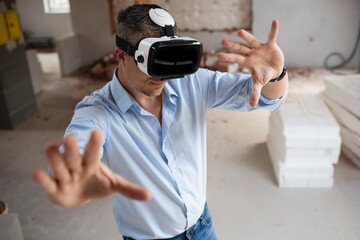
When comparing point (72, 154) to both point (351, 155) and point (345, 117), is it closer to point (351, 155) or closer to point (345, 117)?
point (345, 117)

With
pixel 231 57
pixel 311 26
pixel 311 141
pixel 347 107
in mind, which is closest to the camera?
pixel 231 57

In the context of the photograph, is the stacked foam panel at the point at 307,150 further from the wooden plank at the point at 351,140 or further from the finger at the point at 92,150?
the finger at the point at 92,150

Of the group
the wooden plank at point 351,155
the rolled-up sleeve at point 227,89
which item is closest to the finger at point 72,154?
the rolled-up sleeve at point 227,89

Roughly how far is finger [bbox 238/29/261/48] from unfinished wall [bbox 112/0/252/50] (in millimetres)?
5403

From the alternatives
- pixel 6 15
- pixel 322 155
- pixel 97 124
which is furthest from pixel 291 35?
pixel 97 124

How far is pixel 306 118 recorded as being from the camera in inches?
117

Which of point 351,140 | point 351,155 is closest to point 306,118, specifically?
point 351,140

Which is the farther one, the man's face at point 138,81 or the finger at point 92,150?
the man's face at point 138,81

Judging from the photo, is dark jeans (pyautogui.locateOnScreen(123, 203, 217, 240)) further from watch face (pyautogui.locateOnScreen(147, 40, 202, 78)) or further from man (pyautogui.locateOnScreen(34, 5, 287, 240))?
watch face (pyautogui.locateOnScreen(147, 40, 202, 78))

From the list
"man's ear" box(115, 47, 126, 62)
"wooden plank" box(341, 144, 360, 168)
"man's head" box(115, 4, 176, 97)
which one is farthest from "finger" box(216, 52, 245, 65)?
"wooden plank" box(341, 144, 360, 168)

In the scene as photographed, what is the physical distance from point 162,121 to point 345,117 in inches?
101

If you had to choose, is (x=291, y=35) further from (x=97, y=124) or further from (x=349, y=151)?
(x=97, y=124)

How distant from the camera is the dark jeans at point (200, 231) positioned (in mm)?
1447

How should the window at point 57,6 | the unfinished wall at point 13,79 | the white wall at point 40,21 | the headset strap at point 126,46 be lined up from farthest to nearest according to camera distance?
1. the window at point 57,6
2. the white wall at point 40,21
3. the unfinished wall at point 13,79
4. the headset strap at point 126,46
